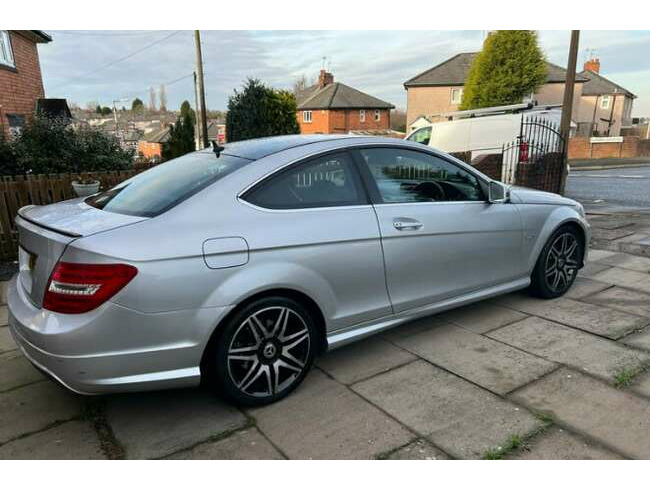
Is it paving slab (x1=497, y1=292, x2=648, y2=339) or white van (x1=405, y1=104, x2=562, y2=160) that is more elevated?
white van (x1=405, y1=104, x2=562, y2=160)

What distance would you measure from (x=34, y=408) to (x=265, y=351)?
146cm

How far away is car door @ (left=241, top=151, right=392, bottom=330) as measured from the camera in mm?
2703

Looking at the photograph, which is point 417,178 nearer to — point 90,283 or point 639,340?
point 639,340

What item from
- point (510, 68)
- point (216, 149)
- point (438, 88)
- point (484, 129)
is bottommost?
point (216, 149)

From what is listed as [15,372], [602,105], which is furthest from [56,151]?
[602,105]

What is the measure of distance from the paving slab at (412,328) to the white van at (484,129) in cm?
901

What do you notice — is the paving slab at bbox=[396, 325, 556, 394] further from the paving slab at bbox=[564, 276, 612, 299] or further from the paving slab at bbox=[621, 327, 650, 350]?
the paving slab at bbox=[564, 276, 612, 299]

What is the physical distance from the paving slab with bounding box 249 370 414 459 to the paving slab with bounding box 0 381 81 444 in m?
1.14

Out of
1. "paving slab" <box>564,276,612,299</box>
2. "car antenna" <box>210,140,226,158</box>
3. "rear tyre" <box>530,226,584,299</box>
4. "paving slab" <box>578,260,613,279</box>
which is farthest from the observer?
"paving slab" <box>578,260,613,279</box>

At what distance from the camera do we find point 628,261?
561 centimetres

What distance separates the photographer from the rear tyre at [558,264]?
4254 mm

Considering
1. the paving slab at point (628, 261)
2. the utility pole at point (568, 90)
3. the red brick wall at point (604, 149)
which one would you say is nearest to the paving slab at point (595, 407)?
the paving slab at point (628, 261)

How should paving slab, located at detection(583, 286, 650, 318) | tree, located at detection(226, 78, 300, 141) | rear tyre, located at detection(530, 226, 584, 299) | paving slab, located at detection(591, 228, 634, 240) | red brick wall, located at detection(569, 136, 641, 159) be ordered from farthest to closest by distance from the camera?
red brick wall, located at detection(569, 136, 641, 159), tree, located at detection(226, 78, 300, 141), paving slab, located at detection(591, 228, 634, 240), rear tyre, located at detection(530, 226, 584, 299), paving slab, located at detection(583, 286, 650, 318)

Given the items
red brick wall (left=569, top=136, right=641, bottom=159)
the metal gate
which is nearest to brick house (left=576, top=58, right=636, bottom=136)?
red brick wall (left=569, top=136, right=641, bottom=159)
